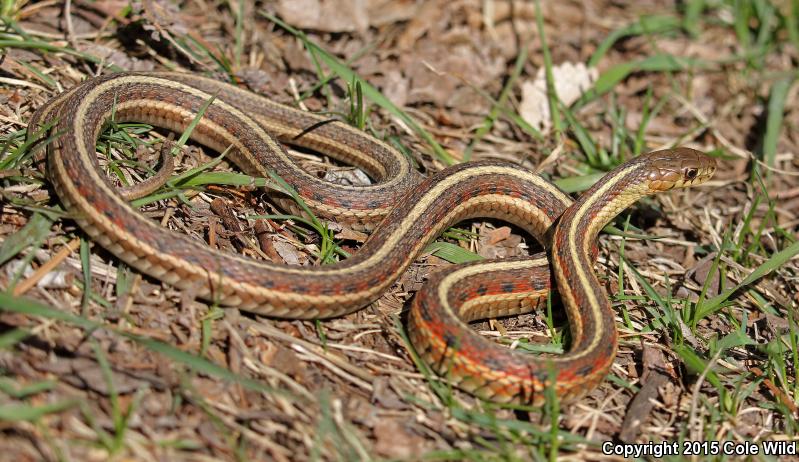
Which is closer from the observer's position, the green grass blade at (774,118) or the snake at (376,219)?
the snake at (376,219)

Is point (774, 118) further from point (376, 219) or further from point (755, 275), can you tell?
point (376, 219)

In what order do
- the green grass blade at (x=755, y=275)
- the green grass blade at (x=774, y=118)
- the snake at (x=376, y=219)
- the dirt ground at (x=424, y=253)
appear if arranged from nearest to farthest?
the dirt ground at (x=424, y=253), the snake at (x=376, y=219), the green grass blade at (x=755, y=275), the green grass blade at (x=774, y=118)

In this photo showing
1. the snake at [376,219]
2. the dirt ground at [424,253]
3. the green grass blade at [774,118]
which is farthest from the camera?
the green grass blade at [774,118]

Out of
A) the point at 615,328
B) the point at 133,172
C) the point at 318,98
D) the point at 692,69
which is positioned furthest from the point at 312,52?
the point at 692,69

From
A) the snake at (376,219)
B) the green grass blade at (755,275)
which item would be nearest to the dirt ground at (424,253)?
the green grass blade at (755,275)

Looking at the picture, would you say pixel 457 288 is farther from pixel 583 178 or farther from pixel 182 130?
Answer: pixel 182 130

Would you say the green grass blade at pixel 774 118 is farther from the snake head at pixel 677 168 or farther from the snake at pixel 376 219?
the snake at pixel 376 219

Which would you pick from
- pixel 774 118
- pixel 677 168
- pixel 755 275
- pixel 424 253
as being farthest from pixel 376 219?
pixel 774 118

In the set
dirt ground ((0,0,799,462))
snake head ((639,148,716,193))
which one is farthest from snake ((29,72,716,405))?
dirt ground ((0,0,799,462))
